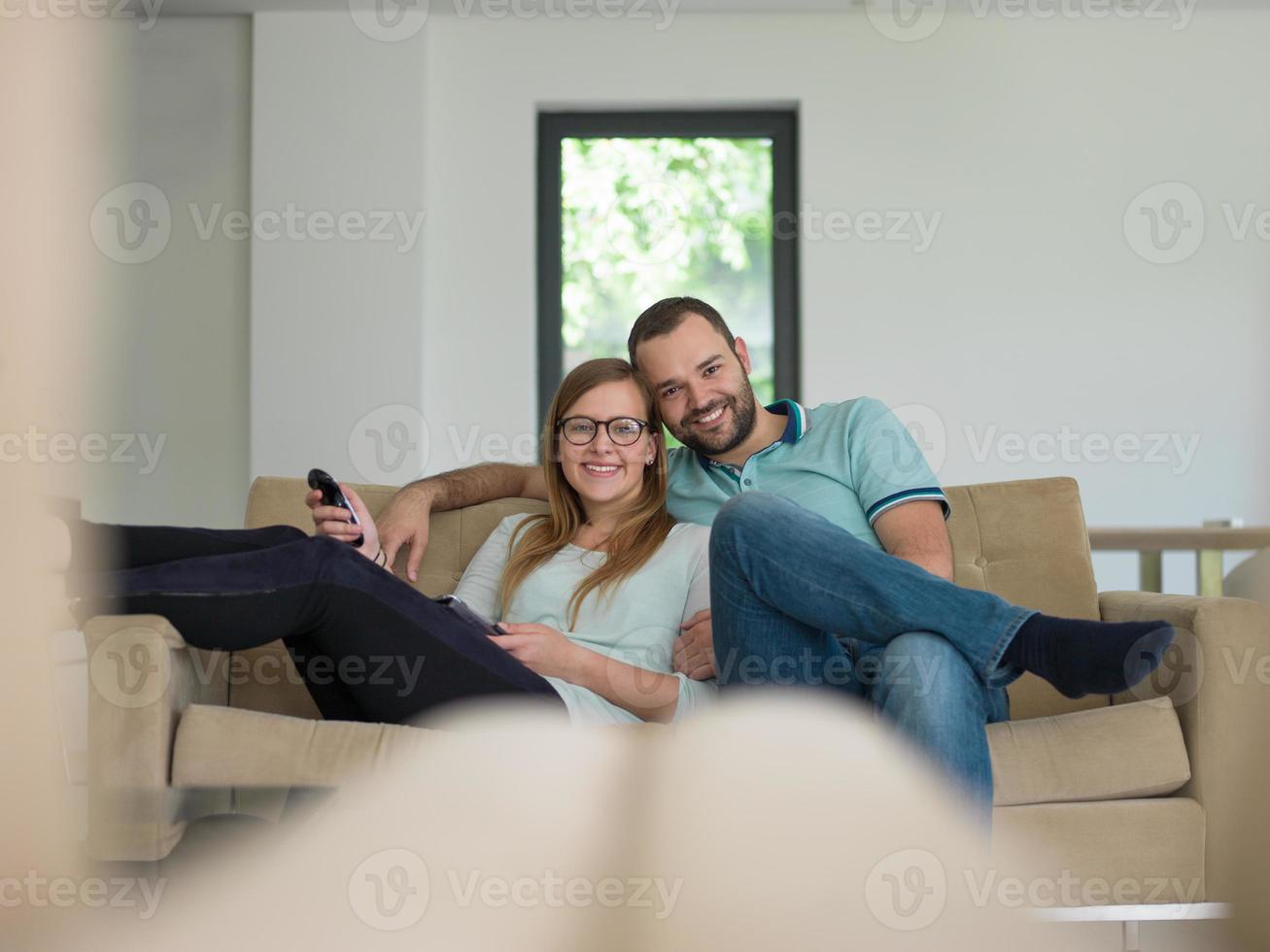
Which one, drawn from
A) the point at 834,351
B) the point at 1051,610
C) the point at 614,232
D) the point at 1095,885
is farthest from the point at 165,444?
the point at 1095,885

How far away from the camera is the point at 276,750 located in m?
1.65

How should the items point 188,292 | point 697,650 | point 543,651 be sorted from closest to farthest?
point 543,651 → point 697,650 → point 188,292

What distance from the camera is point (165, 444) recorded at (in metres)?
4.38

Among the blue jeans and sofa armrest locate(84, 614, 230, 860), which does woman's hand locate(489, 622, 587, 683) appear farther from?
sofa armrest locate(84, 614, 230, 860)

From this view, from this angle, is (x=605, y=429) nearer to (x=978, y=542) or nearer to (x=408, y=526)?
(x=408, y=526)

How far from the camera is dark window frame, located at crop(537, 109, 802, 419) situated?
445cm

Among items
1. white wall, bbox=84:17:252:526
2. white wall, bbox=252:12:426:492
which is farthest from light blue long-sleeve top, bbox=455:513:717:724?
white wall, bbox=84:17:252:526

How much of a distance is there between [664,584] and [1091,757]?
68 cm

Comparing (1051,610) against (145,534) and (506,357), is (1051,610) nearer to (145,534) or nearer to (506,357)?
(145,534)

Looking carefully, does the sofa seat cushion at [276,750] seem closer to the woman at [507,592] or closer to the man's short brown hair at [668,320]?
the woman at [507,592]

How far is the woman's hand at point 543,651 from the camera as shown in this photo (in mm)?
1778

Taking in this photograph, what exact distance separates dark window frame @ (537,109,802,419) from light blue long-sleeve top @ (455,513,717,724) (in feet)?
7.98

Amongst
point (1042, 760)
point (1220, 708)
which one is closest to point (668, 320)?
point (1042, 760)

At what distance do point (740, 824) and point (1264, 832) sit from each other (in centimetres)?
76
